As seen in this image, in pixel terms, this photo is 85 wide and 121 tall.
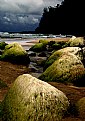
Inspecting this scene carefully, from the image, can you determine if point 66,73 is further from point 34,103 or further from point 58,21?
point 58,21

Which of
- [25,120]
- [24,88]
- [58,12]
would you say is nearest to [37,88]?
[24,88]

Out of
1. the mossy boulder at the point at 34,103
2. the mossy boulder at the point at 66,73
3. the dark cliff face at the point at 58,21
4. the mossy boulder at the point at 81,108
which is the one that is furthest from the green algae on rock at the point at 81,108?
the dark cliff face at the point at 58,21

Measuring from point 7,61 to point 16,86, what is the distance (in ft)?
43.4

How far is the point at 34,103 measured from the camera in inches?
231

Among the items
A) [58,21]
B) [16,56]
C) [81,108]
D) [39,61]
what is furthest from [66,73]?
[58,21]

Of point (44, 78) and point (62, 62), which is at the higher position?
point (62, 62)

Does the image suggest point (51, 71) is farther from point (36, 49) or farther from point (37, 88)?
point (36, 49)

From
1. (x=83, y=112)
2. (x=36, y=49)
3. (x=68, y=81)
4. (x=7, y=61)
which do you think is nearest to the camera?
(x=83, y=112)

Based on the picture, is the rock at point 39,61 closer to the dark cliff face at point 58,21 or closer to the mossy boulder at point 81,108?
the mossy boulder at point 81,108

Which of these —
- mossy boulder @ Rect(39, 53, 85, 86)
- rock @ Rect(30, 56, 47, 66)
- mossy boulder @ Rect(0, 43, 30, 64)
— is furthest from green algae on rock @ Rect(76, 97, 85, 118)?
mossy boulder @ Rect(0, 43, 30, 64)

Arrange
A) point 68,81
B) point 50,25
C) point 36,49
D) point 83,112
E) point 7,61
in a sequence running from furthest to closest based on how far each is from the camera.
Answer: point 50,25 → point 36,49 → point 7,61 → point 68,81 → point 83,112

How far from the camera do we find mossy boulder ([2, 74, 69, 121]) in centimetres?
582

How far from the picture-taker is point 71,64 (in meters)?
11.0

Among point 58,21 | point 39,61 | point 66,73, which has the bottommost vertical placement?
point 39,61
